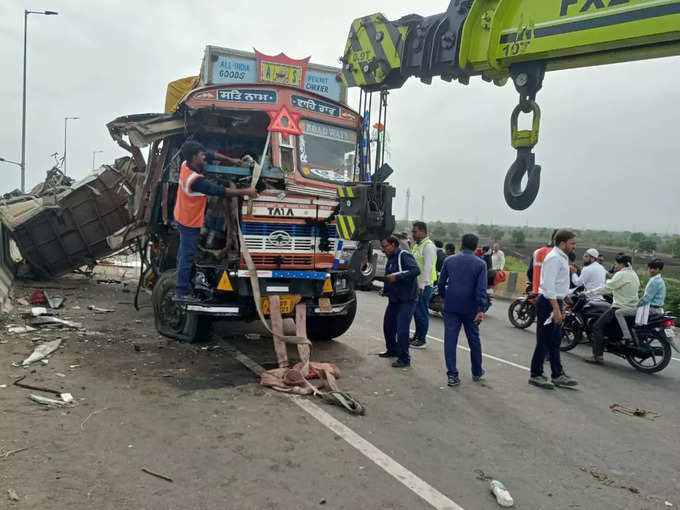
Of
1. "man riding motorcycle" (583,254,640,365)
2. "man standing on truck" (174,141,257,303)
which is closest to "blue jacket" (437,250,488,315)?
"man standing on truck" (174,141,257,303)

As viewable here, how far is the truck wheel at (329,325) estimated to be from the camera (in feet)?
25.0

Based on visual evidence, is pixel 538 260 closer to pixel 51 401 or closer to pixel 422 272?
pixel 422 272

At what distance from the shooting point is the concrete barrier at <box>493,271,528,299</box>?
15.5 meters

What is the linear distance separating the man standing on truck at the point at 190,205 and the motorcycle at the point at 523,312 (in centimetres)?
635

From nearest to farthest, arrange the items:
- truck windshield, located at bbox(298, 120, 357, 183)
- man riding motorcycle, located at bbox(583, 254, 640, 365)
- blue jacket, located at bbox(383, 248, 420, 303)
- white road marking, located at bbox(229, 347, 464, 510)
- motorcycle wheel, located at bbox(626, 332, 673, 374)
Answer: white road marking, located at bbox(229, 347, 464, 510), blue jacket, located at bbox(383, 248, 420, 303), truck windshield, located at bbox(298, 120, 357, 183), motorcycle wheel, located at bbox(626, 332, 673, 374), man riding motorcycle, located at bbox(583, 254, 640, 365)

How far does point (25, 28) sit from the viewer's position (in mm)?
21188

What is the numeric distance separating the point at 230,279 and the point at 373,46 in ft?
9.85

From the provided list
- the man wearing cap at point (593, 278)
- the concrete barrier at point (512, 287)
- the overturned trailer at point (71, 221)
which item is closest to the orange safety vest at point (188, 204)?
the overturned trailer at point (71, 221)

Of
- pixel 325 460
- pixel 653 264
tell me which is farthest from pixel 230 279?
pixel 653 264

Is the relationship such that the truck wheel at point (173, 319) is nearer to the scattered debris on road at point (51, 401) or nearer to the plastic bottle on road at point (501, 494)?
the scattered debris on road at point (51, 401)

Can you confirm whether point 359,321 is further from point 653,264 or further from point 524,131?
point 524,131

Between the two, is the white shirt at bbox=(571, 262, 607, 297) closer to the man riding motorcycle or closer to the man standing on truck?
the man riding motorcycle

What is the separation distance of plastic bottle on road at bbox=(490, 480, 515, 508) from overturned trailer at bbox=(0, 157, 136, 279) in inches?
378

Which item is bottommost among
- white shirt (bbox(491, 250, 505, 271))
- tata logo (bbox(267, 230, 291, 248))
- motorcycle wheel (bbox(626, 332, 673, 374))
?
Result: motorcycle wheel (bbox(626, 332, 673, 374))
